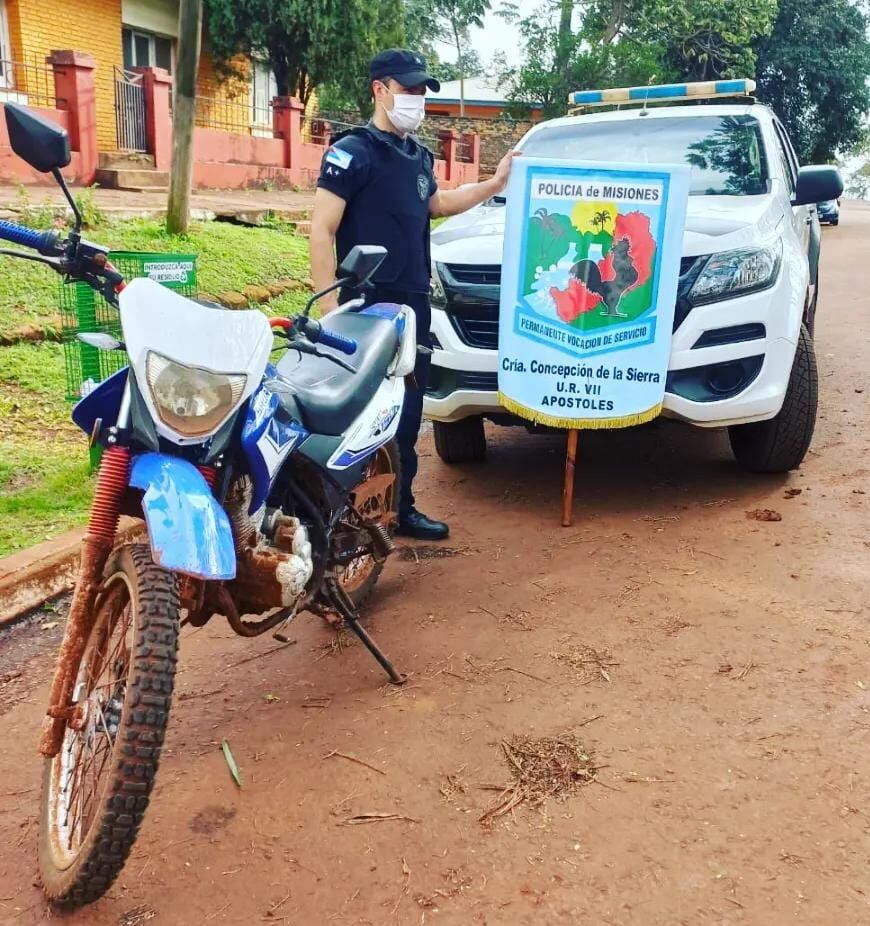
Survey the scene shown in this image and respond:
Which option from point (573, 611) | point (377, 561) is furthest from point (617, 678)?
point (377, 561)

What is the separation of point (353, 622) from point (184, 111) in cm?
820

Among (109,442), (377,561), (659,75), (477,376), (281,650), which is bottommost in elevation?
(281,650)

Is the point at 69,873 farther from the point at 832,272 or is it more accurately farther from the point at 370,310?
the point at 832,272

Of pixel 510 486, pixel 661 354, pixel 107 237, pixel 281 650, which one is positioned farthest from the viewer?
pixel 107 237

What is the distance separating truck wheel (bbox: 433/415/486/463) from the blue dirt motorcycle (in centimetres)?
257

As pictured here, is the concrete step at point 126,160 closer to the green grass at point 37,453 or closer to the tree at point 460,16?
the green grass at point 37,453

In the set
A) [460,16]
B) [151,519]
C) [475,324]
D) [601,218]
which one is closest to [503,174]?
[601,218]

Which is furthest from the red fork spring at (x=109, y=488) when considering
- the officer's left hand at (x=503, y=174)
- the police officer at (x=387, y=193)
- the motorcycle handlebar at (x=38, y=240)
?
the officer's left hand at (x=503, y=174)

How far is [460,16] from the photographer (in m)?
35.1

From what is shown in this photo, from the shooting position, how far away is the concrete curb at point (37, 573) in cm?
385

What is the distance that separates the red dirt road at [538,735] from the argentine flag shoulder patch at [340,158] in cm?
175

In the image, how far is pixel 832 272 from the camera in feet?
52.9

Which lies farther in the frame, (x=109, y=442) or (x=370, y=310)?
(x=370, y=310)

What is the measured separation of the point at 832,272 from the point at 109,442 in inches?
625
